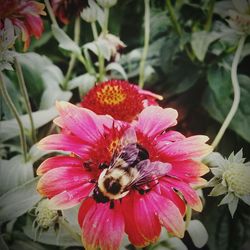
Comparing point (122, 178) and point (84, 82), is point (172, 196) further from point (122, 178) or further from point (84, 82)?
point (84, 82)

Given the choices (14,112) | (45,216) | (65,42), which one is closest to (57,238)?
Result: (45,216)

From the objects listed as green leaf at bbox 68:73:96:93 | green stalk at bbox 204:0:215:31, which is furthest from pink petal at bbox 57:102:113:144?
green stalk at bbox 204:0:215:31

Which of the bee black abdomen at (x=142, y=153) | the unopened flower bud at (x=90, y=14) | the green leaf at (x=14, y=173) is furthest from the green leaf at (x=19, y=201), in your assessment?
the unopened flower bud at (x=90, y=14)

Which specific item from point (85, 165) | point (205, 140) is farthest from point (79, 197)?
point (205, 140)

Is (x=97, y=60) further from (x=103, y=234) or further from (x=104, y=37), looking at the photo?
(x=103, y=234)

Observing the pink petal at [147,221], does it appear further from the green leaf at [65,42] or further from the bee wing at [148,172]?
the green leaf at [65,42]
